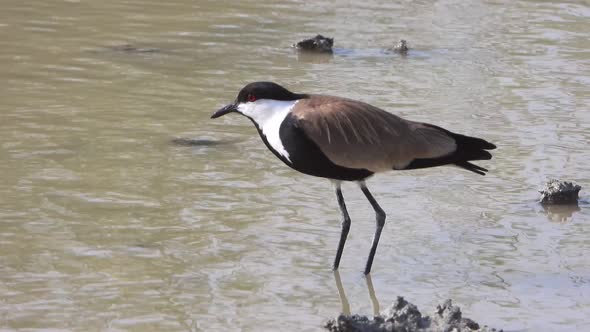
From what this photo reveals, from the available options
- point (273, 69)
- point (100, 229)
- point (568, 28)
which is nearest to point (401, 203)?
point (100, 229)

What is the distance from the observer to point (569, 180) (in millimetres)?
7551

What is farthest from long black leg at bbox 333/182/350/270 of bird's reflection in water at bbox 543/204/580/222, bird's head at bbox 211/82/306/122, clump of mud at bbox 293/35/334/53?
clump of mud at bbox 293/35/334/53

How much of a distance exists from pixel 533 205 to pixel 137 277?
8.50ft

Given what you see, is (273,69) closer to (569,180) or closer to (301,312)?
(569,180)

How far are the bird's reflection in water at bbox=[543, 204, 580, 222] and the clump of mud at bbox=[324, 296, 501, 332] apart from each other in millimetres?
1989

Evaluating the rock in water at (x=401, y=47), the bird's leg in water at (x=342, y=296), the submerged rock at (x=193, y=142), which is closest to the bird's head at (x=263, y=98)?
the bird's leg in water at (x=342, y=296)

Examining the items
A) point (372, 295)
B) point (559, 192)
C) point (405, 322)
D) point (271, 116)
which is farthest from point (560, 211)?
point (405, 322)

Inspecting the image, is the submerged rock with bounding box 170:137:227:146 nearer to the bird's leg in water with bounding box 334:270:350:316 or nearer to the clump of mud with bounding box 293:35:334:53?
the bird's leg in water with bounding box 334:270:350:316

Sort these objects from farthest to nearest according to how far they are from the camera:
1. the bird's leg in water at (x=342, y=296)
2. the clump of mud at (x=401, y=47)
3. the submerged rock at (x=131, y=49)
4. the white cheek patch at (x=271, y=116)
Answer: the clump of mud at (x=401, y=47)
the submerged rock at (x=131, y=49)
the white cheek patch at (x=271, y=116)
the bird's leg in water at (x=342, y=296)

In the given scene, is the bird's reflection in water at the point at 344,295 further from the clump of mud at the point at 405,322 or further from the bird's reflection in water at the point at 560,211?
the bird's reflection in water at the point at 560,211

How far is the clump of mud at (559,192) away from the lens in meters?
6.96

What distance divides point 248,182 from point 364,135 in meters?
1.49

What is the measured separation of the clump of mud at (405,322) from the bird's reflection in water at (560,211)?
1.99 metres

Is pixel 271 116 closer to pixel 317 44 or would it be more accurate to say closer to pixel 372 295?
pixel 372 295
